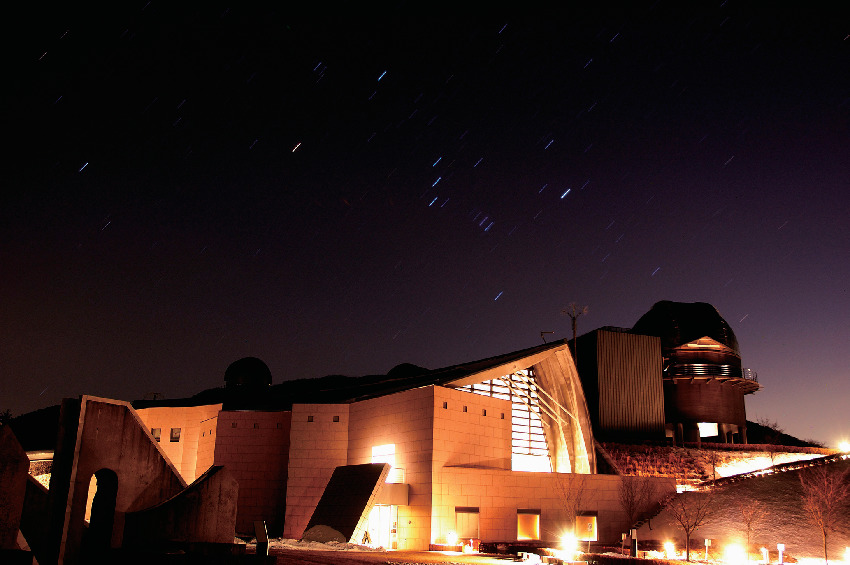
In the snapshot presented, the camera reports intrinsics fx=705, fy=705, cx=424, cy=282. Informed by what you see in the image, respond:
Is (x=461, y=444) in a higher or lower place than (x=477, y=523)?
higher

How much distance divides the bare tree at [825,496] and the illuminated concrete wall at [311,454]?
21532mm

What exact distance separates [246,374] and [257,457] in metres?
16.1

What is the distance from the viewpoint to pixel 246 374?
5431 centimetres

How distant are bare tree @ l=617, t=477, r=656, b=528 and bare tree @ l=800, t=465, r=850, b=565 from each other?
22.4ft

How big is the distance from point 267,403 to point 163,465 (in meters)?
27.0

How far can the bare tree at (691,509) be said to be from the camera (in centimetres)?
3131

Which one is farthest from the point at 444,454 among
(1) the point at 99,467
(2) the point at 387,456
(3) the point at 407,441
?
(1) the point at 99,467

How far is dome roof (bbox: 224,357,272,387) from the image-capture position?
178 ft

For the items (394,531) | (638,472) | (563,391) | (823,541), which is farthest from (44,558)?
(638,472)

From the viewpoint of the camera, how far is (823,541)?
2744cm

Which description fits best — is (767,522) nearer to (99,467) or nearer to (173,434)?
(99,467)

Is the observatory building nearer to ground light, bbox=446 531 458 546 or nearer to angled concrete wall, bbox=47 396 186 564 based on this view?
ground light, bbox=446 531 458 546

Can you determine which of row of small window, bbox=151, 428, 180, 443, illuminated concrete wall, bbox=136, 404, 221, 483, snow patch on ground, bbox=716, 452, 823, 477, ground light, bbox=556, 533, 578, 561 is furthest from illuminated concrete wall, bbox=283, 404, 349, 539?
snow patch on ground, bbox=716, 452, 823, 477

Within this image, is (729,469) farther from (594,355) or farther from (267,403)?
(267,403)
